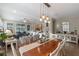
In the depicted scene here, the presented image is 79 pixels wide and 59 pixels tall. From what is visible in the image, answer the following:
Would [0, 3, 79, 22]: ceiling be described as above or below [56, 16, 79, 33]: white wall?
above

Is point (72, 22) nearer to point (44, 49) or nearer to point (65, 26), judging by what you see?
point (65, 26)

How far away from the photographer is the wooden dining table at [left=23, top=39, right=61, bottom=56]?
2133 mm

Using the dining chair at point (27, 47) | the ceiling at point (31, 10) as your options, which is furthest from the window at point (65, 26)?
the dining chair at point (27, 47)

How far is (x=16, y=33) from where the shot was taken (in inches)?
84.8

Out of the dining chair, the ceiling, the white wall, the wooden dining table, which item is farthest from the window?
the dining chair

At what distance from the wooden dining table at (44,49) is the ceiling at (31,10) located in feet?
1.89

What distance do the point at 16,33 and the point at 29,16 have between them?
44 centimetres

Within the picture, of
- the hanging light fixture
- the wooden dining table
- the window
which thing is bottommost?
the wooden dining table

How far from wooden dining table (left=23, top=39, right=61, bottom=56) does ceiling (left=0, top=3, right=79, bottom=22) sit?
58 cm

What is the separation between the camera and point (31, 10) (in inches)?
84.9

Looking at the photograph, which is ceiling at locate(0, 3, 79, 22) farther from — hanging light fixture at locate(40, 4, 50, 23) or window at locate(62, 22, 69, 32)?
window at locate(62, 22, 69, 32)

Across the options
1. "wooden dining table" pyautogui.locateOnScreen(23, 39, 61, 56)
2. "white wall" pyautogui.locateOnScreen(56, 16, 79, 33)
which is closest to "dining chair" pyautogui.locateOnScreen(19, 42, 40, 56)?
"wooden dining table" pyautogui.locateOnScreen(23, 39, 61, 56)

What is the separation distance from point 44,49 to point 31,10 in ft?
2.81

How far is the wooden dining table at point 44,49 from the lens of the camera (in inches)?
84.0
